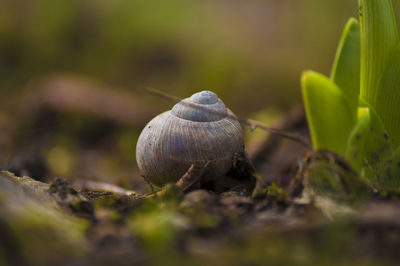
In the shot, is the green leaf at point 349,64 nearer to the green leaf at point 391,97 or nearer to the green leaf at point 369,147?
the green leaf at point 369,147

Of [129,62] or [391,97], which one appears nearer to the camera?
[391,97]

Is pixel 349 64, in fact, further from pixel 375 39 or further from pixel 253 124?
pixel 253 124

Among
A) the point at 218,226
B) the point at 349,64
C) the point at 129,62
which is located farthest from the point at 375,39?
the point at 129,62

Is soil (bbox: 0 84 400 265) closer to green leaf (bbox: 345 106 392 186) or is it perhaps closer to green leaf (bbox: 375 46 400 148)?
green leaf (bbox: 345 106 392 186)

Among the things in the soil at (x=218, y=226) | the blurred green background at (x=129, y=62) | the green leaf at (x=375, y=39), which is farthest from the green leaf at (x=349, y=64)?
the blurred green background at (x=129, y=62)

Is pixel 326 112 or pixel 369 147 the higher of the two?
pixel 326 112

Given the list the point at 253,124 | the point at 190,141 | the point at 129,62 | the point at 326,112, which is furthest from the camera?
the point at 129,62
